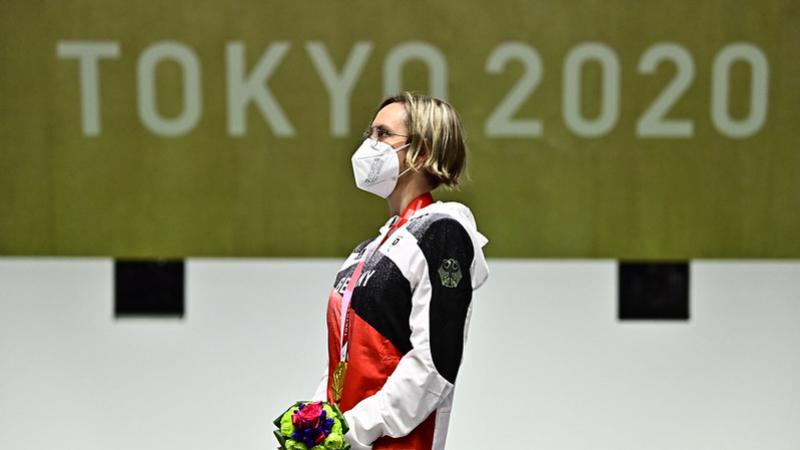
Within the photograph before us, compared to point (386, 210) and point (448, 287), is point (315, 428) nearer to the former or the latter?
point (448, 287)

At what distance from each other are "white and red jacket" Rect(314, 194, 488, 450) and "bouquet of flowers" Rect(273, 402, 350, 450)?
0.10 feet

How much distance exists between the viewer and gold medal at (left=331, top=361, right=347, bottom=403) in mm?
1535

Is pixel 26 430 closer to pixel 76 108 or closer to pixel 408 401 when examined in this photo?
pixel 76 108

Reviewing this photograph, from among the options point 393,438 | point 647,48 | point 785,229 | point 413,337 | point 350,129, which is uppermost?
point 647,48

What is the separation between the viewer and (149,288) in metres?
3.17

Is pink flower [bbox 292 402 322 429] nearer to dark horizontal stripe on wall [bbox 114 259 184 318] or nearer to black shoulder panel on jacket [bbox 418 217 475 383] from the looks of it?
black shoulder panel on jacket [bbox 418 217 475 383]

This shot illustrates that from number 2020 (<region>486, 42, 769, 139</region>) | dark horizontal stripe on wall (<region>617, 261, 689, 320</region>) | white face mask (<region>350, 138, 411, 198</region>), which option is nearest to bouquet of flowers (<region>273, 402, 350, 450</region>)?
white face mask (<region>350, 138, 411, 198</region>)

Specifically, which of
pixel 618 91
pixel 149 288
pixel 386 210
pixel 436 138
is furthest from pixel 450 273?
pixel 149 288

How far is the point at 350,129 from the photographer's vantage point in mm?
3064

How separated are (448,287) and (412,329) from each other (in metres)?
0.09

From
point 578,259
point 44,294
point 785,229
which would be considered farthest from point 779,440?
point 44,294

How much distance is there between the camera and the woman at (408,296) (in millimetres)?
1438

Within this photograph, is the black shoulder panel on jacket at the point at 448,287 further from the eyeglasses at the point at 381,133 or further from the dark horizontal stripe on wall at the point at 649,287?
the dark horizontal stripe on wall at the point at 649,287

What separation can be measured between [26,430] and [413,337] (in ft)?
7.63
